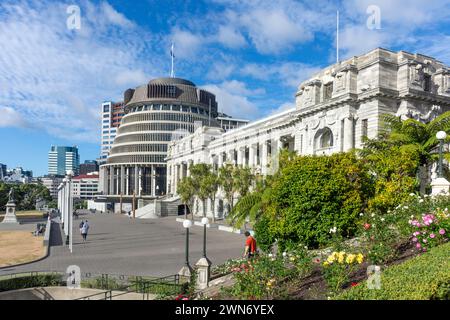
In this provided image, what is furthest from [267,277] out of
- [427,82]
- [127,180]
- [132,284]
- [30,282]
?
[127,180]

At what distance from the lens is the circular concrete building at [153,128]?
4306 inches

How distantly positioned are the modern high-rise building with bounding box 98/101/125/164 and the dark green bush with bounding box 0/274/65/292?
7185 inches

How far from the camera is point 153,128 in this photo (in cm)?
10950

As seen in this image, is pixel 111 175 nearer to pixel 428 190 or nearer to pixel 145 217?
pixel 145 217

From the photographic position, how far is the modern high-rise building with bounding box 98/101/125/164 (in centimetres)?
19288

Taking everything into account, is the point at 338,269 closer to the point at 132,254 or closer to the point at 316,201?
the point at 316,201

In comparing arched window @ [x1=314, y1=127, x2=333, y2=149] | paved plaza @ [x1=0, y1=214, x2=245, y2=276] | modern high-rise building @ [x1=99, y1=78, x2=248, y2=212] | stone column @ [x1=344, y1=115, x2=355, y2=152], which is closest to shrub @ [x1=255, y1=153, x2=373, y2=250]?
paved plaza @ [x1=0, y1=214, x2=245, y2=276]

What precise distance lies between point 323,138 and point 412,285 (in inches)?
1226

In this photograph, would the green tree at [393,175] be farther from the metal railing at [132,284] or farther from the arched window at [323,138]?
the arched window at [323,138]

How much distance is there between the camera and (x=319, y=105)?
3634 cm

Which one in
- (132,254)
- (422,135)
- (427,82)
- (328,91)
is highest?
(427,82)

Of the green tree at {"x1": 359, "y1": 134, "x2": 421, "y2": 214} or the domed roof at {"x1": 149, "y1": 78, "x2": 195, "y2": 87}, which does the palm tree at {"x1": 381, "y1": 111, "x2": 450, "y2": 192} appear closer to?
the green tree at {"x1": 359, "y1": 134, "x2": 421, "y2": 214}
